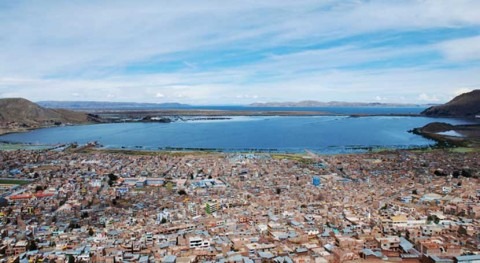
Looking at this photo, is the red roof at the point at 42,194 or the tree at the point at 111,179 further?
the tree at the point at 111,179

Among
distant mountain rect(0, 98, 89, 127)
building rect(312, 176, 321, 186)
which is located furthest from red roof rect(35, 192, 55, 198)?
distant mountain rect(0, 98, 89, 127)

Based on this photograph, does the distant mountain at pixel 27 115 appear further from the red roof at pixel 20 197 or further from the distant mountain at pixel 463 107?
the distant mountain at pixel 463 107

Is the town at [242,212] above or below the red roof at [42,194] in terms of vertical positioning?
above

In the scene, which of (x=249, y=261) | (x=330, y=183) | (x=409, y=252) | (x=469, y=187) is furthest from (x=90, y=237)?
(x=469, y=187)

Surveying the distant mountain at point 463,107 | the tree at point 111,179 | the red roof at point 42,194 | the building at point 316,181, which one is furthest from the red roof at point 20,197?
the distant mountain at point 463,107

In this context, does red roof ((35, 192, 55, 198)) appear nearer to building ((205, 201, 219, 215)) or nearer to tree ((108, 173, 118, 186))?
tree ((108, 173, 118, 186))

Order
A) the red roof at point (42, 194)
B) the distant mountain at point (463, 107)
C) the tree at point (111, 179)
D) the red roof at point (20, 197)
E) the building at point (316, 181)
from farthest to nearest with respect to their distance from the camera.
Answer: the distant mountain at point (463, 107) → the tree at point (111, 179) → the building at point (316, 181) → the red roof at point (42, 194) → the red roof at point (20, 197)

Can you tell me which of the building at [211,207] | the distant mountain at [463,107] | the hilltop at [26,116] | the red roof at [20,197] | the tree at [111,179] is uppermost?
the distant mountain at [463,107]
